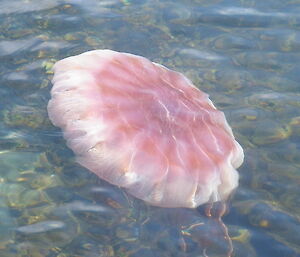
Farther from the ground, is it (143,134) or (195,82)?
(143,134)

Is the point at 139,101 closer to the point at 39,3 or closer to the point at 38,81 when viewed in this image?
the point at 38,81

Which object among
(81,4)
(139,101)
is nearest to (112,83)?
(139,101)

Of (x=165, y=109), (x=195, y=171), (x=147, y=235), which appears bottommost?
(x=147, y=235)

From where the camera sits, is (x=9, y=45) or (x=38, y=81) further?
(x=9, y=45)

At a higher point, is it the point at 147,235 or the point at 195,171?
the point at 195,171
